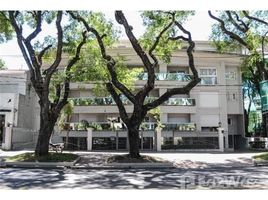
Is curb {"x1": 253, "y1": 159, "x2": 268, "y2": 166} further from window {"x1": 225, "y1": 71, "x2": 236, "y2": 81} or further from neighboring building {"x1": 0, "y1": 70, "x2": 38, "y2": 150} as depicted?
neighboring building {"x1": 0, "y1": 70, "x2": 38, "y2": 150}

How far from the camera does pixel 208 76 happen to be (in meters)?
32.7

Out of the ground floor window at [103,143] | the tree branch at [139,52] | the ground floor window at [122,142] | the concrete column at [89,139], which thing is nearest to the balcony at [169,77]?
the ground floor window at [122,142]

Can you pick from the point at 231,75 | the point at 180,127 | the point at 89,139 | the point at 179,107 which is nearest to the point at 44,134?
the point at 89,139

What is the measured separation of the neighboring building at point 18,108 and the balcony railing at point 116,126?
3.77m

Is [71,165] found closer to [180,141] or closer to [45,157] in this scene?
[45,157]

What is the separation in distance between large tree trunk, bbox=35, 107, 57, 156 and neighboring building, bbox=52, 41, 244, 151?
9.65 meters

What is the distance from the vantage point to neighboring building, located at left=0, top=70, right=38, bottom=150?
2686cm

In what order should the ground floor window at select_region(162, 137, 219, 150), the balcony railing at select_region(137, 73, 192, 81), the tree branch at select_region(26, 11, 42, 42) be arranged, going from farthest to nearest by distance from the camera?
1. the balcony railing at select_region(137, 73, 192, 81)
2. the ground floor window at select_region(162, 137, 219, 150)
3. the tree branch at select_region(26, 11, 42, 42)

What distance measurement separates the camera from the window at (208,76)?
32625 mm

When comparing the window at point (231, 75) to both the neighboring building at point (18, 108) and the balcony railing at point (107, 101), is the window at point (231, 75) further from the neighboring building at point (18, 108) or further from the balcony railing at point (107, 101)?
the neighboring building at point (18, 108)

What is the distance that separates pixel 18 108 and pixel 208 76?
16907 mm

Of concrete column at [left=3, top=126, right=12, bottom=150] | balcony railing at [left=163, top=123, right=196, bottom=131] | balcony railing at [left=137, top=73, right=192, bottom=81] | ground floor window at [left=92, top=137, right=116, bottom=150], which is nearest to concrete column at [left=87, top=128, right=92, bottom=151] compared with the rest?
ground floor window at [left=92, top=137, right=116, bottom=150]

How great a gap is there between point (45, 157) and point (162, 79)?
52.7 feet

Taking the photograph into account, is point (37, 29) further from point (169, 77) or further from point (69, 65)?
point (169, 77)
